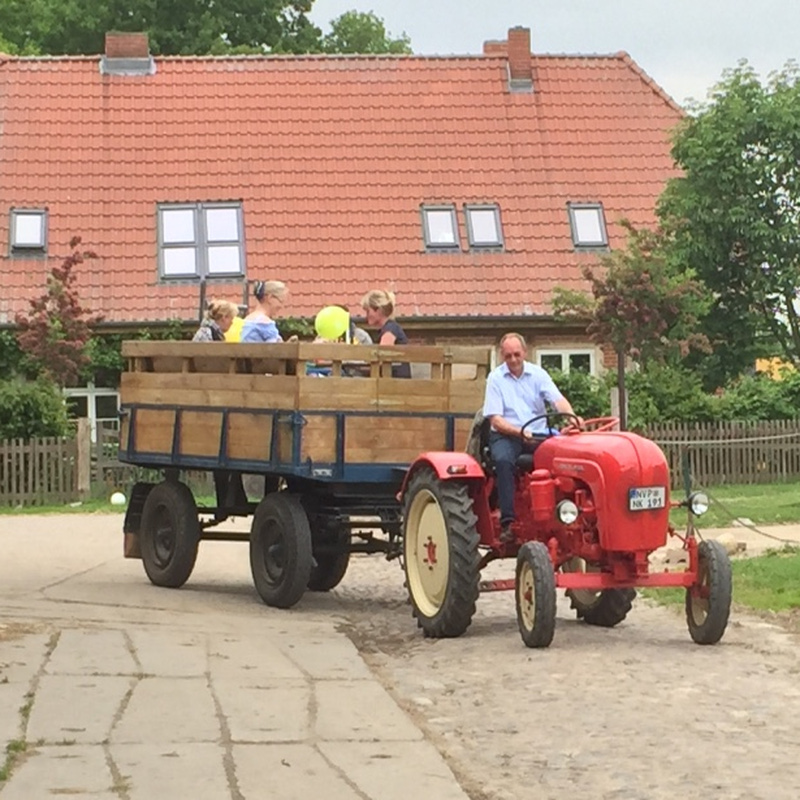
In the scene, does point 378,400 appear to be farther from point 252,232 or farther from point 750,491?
point 252,232

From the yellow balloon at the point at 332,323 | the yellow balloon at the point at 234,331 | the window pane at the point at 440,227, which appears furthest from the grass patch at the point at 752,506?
the window pane at the point at 440,227

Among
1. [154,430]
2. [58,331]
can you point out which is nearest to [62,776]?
[154,430]

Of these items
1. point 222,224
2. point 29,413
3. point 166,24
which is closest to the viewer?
point 29,413

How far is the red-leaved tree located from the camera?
120 ft

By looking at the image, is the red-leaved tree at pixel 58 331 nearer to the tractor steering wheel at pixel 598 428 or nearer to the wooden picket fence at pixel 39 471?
the wooden picket fence at pixel 39 471

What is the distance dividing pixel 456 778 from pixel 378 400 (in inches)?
280

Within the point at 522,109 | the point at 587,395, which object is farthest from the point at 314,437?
the point at 522,109

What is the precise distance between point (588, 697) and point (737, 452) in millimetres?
23923

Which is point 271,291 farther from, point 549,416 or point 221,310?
point 549,416

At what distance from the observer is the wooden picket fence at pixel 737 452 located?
1350 inches

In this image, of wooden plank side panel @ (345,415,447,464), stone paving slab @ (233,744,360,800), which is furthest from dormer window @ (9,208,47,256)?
stone paving slab @ (233,744,360,800)

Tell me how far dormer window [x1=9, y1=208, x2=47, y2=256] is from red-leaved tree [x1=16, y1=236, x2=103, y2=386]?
309cm

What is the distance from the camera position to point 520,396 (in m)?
14.5

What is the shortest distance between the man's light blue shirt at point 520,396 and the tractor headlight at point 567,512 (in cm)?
112
